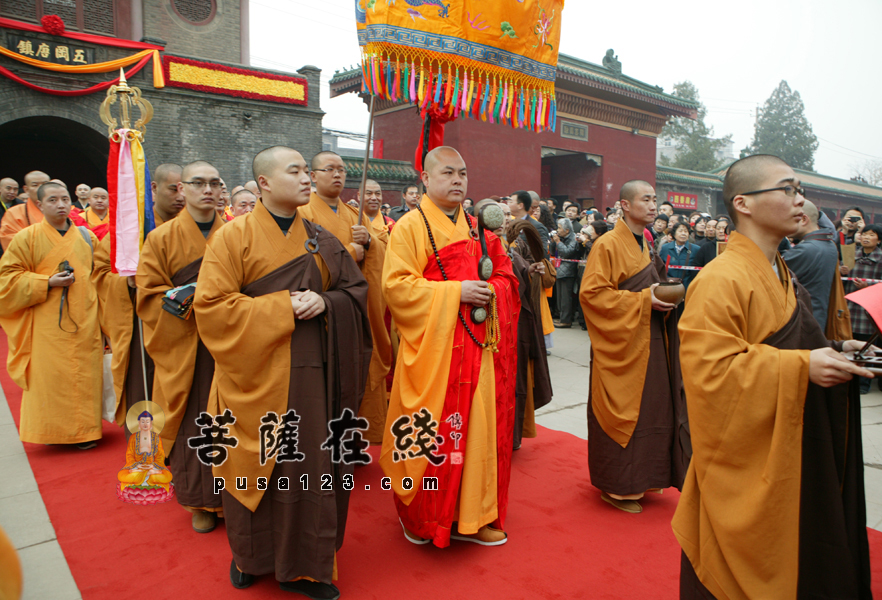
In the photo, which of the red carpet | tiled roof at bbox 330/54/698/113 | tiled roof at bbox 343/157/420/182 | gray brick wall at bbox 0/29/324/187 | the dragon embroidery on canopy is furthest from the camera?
tiled roof at bbox 330/54/698/113

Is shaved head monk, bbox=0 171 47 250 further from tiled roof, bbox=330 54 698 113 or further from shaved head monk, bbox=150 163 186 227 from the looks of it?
tiled roof, bbox=330 54 698 113

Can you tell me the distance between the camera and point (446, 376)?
265 centimetres

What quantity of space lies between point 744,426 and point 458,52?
6.67ft

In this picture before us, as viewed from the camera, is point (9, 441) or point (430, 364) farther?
point (9, 441)

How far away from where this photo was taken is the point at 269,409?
238 centimetres

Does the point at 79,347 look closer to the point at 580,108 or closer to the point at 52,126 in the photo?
the point at 52,126

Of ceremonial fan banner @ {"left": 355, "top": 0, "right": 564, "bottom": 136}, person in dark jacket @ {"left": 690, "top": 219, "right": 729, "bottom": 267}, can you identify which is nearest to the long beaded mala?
ceremonial fan banner @ {"left": 355, "top": 0, "right": 564, "bottom": 136}

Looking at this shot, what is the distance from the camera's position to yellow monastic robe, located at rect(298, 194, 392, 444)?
3.47m

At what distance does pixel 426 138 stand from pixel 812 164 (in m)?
44.5

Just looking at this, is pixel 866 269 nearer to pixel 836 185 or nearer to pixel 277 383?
pixel 277 383

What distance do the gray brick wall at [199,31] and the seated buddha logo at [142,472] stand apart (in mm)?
12073

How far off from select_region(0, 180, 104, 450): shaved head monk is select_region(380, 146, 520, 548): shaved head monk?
2.68 metres

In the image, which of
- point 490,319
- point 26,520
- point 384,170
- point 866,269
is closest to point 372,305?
point 490,319

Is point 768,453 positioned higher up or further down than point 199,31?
further down
